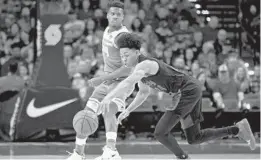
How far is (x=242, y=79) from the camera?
1226 centimetres

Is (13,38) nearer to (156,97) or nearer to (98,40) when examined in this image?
(98,40)

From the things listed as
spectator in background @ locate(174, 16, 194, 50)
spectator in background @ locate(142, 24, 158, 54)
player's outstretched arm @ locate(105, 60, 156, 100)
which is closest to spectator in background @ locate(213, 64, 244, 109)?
spectator in background @ locate(174, 16, 194, 50)

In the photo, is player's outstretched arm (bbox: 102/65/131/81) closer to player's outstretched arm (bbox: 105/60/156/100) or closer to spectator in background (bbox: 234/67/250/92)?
player's outstretched arm (bbox: 105/60/156/100)

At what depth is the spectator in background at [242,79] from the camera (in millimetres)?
12148

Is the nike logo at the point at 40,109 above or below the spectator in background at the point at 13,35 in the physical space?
below

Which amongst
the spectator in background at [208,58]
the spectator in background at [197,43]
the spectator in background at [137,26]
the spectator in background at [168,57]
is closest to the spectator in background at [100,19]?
the spectator in background at [137,26]

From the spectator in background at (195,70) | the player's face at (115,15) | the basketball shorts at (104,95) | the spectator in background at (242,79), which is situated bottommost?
the spectator in background at (242,79)

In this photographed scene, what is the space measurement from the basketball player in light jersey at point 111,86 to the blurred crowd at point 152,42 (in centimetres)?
329

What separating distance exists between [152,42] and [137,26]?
0.51 m

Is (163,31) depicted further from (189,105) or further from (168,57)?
(189,105)

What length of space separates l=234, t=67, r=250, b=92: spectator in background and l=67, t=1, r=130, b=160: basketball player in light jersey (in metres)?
4.85

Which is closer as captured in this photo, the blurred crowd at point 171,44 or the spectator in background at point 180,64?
the spectator in background at point 180,64

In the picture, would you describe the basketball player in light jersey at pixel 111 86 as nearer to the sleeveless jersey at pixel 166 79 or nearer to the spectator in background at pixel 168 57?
the sleeveless jersey at pixel 166 79

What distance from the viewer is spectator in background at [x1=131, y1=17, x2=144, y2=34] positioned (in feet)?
44.2
